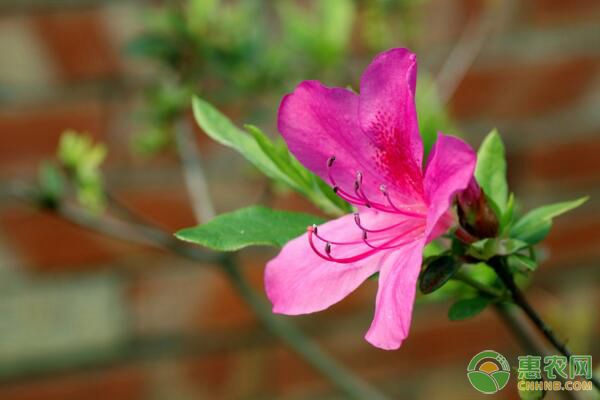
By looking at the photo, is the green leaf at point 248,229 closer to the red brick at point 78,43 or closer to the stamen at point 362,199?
the stamen at point 362,199

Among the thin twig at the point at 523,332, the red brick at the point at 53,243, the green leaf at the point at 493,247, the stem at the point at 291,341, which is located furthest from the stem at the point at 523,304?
the red brick at the point at 53,243

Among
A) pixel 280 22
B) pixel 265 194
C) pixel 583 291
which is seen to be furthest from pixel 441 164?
pixel 583 291

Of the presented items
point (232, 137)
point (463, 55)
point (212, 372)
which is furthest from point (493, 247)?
point (212, 372)

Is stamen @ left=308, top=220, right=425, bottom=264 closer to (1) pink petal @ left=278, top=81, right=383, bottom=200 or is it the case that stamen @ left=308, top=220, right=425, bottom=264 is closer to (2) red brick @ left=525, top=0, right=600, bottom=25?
(1) pink petal @ left=278, top=81, right=383, bottom=200

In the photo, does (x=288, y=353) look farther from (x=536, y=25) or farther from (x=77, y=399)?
(x=536, y=25)

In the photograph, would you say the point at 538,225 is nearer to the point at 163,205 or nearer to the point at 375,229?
the point at 375,229
